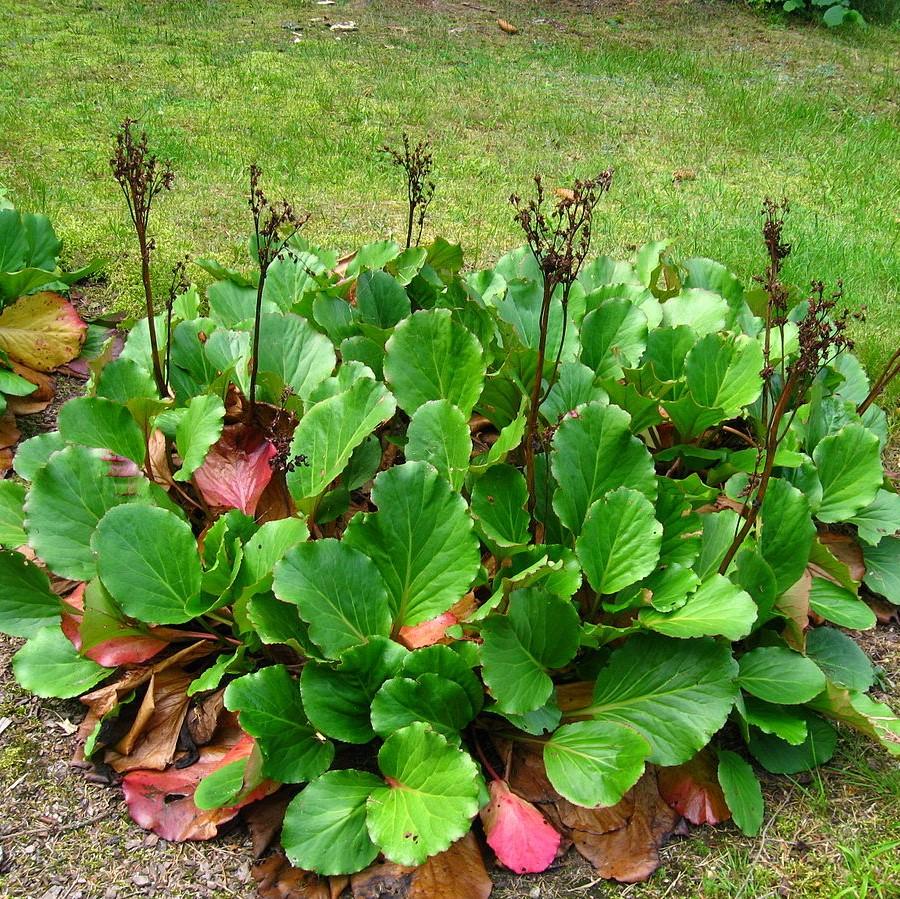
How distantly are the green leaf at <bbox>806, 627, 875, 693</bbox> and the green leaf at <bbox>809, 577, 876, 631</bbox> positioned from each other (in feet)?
0.13

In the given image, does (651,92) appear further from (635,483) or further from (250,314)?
(635,483)

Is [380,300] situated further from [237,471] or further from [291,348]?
[237,471]

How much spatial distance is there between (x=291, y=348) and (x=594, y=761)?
1.47m

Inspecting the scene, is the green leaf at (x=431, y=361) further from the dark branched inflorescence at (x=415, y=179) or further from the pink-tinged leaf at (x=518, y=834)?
the pink-tinged leaf at (x=518, y=834)

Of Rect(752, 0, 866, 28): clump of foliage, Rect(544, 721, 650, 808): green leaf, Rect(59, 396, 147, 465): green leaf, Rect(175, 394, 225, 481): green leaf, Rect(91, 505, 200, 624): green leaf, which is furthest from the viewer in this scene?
Rect(752, 0, 866, 28): clump of foliage

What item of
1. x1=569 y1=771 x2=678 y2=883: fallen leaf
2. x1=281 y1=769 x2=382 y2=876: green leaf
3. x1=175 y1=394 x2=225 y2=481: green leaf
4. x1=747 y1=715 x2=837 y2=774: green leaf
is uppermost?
x1=175 y1=394 x2=225 y2=481: green leaf

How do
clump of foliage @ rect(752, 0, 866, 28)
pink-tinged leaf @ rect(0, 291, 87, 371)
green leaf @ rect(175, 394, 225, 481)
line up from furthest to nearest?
clump of foliage @ rect(752, 0, 866, 28) → pink-tinged leaf @ rect(0, 291, 87, 371) → green leaf @ rect(175, 394, 225, 481)

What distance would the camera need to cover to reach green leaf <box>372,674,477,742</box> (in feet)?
6.20

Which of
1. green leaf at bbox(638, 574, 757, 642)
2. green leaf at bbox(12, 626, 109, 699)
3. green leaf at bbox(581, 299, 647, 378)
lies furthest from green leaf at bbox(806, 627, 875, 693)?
green leaf at bbox(12, 626, 109, 699)

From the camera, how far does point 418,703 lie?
1.92 metres

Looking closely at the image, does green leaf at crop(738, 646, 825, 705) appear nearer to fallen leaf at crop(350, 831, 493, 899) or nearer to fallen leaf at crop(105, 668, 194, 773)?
fallen leaf at crop(350, 831, 493, 899)

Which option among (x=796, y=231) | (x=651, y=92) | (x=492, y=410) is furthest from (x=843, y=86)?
(x=492, y=410)

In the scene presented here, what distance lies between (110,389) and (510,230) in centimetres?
268

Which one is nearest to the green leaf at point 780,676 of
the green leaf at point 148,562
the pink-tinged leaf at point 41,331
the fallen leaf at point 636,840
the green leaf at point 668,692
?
the green leaf at point 668,692
